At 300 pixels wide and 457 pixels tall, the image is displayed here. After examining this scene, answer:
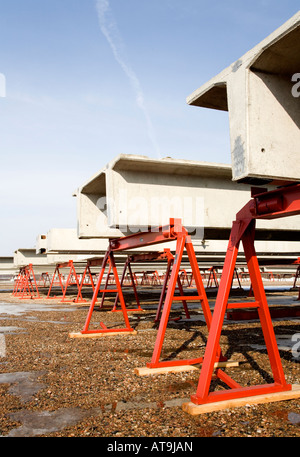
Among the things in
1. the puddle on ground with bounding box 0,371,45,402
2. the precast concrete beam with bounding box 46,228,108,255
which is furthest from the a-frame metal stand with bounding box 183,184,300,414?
the precast concrete beam with bounding box 46,228,108,255

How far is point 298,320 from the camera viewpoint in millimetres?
11461

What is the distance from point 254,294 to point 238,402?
3.69 ft

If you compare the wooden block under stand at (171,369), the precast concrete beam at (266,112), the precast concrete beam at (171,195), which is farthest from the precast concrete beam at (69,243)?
the precast concrete beam at (266,112)

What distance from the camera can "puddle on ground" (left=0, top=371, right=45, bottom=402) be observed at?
4802 millimetres

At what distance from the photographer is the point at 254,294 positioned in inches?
170

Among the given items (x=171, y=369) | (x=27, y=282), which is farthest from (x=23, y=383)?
(x=27, y=282)

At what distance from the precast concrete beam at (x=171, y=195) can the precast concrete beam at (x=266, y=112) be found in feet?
11.3

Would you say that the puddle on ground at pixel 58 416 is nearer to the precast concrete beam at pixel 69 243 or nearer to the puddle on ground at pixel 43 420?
the puddle on ground at pixel 43 420

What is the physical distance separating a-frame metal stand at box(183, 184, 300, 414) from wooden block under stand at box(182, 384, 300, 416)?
25 millimetres

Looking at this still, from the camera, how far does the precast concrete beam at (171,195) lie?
7.38 meters

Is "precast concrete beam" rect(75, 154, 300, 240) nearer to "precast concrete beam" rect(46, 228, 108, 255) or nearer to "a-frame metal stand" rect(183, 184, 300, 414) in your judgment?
"a-frame metal stand" rect(183, 184, 300, 414)

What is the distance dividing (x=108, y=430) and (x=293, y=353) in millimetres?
4170

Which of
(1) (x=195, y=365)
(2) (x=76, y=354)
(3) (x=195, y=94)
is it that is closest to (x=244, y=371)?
(1) (x=195, y=365)

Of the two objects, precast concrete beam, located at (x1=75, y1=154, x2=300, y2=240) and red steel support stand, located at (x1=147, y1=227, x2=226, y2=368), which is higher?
precast concrete beam, located at (x1=75, y1=154, x2=300, y2=240)
